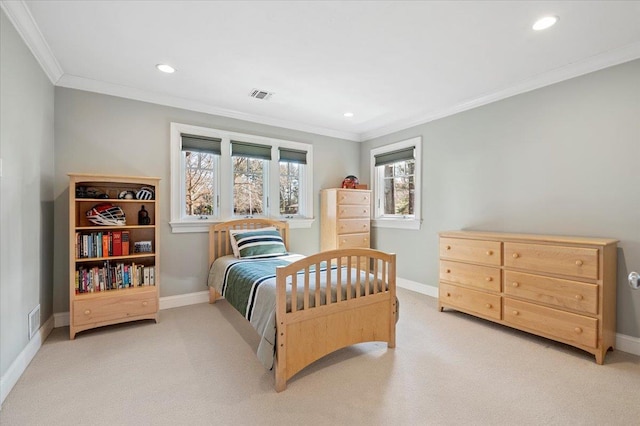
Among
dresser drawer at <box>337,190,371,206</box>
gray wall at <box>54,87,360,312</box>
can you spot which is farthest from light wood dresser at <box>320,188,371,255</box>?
gray wall at <box>54,87,360,312</box>

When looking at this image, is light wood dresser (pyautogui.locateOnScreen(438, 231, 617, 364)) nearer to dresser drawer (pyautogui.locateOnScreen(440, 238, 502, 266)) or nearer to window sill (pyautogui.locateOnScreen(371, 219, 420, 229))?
dresser drawer (pyautogui.locateOnScreen(440, 238, 502, 266))

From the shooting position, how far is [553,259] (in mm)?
2508

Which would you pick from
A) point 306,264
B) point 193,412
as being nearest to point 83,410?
point 193,412

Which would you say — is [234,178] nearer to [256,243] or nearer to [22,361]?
[256,243]

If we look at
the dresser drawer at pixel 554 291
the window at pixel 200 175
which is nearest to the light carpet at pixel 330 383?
the dresser drawer at pixel 554 291

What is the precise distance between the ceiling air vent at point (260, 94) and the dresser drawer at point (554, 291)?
3.18 meters

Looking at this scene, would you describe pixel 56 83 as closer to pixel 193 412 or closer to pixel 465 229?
pixel 193 412

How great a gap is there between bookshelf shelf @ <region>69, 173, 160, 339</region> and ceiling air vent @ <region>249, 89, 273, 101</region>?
1.43 m

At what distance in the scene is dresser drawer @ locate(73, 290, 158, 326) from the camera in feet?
8.80

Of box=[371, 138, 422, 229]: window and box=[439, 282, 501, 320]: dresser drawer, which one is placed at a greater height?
box=[371, 138, 422, 229]: window

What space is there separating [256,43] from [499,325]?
3.57 metres

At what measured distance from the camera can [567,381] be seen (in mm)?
2037

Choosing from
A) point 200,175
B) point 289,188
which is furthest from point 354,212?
point 200,175

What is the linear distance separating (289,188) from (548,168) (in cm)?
322
